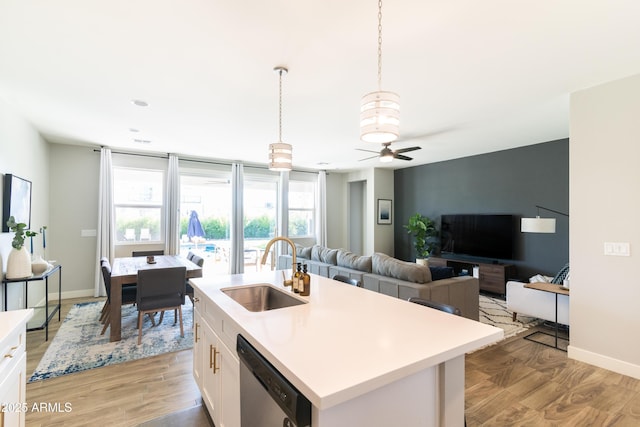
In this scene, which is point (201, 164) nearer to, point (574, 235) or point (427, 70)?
point (427, 70)

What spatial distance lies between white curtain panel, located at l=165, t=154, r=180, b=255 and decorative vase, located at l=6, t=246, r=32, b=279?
261 centimetres

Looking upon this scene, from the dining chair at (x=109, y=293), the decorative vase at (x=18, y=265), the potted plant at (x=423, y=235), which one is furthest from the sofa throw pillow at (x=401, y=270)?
the decorative vase at (x=18, y=265)

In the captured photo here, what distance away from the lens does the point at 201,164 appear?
6.54m

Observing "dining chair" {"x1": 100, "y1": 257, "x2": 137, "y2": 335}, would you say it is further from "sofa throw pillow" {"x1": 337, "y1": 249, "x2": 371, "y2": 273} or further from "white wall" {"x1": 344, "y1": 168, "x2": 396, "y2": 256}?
"white wall" {"x1": 344, "y1": 168, "x2": 396, "y2": 256}

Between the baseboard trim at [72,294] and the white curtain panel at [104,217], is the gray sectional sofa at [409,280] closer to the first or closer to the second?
the white curtain panel at [104,217]

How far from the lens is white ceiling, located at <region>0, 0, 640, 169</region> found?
74.4 inches

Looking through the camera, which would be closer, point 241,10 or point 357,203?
point 241,10

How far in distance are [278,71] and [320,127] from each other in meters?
1.75

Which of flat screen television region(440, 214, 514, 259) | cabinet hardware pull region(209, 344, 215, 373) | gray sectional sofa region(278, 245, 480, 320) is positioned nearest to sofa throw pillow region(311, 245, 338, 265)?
gray sectional sofa region(278, 245, 480, 320)

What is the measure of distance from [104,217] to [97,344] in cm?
288

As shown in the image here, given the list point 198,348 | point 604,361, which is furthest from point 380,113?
point 604,361

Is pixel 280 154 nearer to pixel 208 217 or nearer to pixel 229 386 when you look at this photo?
pixel 229 386

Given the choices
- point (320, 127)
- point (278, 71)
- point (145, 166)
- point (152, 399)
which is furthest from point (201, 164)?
point (152, 399)

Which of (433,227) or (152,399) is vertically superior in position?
(433,227)
